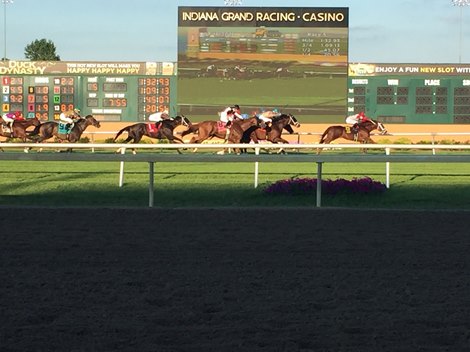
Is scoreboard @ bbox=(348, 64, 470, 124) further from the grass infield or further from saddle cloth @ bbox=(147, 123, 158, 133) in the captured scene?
the grass infield

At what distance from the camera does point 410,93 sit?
95.0ft

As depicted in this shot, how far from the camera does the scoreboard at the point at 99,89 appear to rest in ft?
97.0

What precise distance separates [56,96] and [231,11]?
22.3ft

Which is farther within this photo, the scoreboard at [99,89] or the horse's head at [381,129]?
the scoreboard at [99,89]

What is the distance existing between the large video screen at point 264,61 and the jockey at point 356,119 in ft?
1.77

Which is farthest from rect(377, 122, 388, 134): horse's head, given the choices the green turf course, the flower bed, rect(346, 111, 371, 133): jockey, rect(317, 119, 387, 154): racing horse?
the flower bed

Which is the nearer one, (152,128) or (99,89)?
(152,128)

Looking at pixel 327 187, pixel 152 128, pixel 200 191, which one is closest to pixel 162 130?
pixel 152 128

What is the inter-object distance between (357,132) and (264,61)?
3.26 metres

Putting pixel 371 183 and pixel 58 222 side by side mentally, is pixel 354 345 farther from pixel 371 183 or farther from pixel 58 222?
pixel 371 183

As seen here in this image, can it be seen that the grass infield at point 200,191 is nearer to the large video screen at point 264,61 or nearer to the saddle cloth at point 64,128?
the saddle cloth at point 64,128

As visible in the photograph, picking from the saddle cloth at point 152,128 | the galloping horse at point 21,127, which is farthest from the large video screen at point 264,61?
the galloping horse at point 21,127

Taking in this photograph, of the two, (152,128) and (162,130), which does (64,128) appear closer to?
(152,128)

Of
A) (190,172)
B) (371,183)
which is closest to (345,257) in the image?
(371,183)
